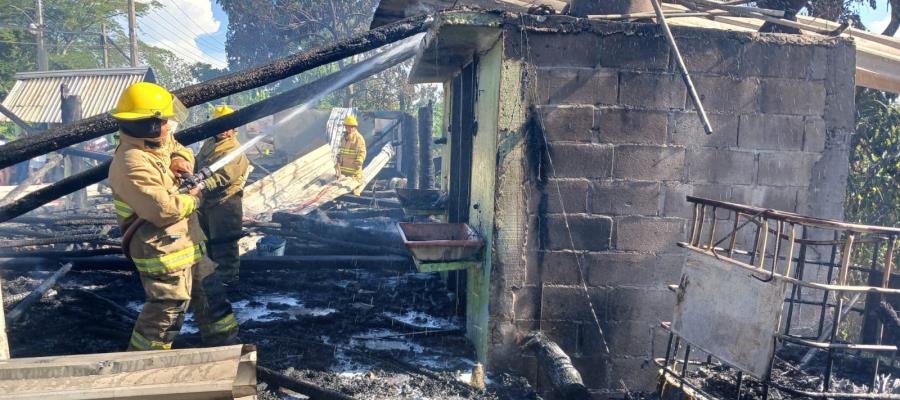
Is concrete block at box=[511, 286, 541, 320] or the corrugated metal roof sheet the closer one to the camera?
concrete block at box=[511, 286, 541, 320]

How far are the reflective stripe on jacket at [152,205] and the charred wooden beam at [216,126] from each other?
1.02 m

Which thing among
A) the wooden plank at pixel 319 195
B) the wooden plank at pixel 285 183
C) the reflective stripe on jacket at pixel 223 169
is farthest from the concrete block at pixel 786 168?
the wooden plank at pixel 285 183

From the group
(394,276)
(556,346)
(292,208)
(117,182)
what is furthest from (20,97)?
(556,346)

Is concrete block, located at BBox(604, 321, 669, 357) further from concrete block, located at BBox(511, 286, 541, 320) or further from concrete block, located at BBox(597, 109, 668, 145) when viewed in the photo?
concrete block, located at BBox(597, 109, 668, 145)

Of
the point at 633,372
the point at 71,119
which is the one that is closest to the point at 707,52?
the point at 633,372

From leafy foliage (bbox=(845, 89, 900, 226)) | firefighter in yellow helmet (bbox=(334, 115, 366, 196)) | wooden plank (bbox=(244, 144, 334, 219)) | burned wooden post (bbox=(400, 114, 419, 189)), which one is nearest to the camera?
leafy foliage (bbox=(845, 89, 900, 226))

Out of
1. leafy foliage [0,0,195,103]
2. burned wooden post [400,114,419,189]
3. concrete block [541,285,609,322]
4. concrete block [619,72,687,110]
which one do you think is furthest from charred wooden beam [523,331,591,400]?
leafy foliage [0,0,195,103]

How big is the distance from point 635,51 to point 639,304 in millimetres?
1984

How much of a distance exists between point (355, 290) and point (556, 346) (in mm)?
A: 3354

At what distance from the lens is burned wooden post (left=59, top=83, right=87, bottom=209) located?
11336 millimetres

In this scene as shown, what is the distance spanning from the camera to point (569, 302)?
175 inches

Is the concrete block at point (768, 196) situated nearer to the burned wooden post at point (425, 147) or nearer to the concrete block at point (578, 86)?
the concrete block at point (578, 86)

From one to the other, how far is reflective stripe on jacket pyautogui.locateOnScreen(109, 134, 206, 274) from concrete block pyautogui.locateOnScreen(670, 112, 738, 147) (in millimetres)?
3746

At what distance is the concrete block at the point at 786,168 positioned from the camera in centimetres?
449
